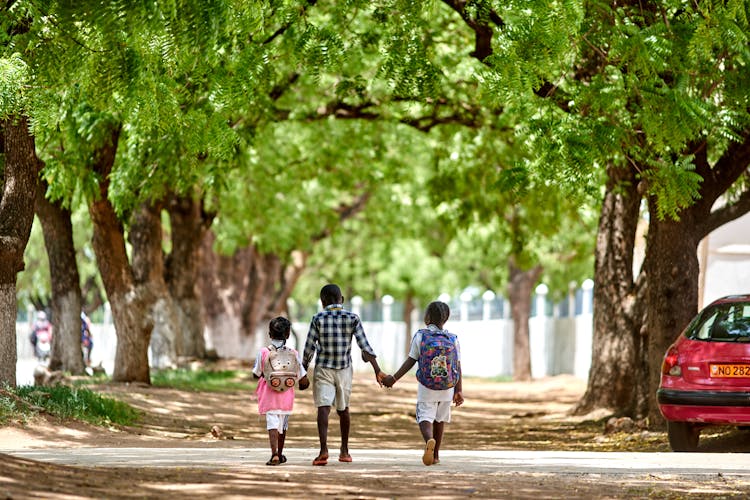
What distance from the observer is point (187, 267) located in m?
27.9

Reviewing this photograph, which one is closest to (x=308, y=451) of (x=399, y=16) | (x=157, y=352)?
(x=399, y=16)

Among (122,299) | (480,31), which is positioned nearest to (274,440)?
(480,31)

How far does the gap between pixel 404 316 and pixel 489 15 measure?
4020cm

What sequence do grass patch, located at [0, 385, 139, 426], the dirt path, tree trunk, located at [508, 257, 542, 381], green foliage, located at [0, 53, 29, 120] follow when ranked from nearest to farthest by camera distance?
the dirt path < green foliage, located at [0, 53, 29, 120] < grass patch, located at [0, 385, 139, 426] < tree trunk, located at [508, 257, 542, 381]

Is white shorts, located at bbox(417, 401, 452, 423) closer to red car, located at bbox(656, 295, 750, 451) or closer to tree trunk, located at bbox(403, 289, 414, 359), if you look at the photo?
red car, located at bbox(656, 295, 750, 451)

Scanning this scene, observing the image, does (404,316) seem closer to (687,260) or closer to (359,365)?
(359,365)

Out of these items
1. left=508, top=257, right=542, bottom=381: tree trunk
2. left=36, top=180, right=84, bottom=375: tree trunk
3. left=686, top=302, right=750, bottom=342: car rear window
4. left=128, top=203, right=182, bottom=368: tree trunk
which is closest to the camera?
left=686, top=302, right=750, bottom=342: car rear window

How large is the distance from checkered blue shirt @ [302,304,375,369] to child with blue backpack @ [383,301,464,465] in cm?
41

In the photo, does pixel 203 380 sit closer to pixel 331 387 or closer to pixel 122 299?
pixel 122 299

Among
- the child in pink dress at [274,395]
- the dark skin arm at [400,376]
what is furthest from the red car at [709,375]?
the child in pink dress at [274,395]

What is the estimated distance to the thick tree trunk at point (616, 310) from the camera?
1986 centimetres

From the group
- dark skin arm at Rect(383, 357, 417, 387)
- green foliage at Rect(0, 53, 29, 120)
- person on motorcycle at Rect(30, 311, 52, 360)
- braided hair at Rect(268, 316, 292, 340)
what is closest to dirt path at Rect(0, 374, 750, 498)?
dark skin arm at Rect(383, 357, 417, 387)

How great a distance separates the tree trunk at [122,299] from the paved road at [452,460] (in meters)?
8.50

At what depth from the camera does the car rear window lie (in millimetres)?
13625
